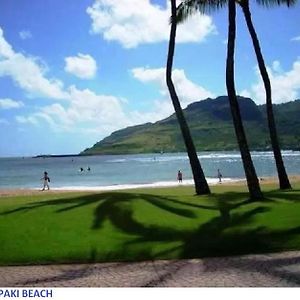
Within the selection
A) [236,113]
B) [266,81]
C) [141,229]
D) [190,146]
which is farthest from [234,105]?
[141,229]

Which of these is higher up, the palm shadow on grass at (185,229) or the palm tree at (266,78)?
the palm tree at (266,78)

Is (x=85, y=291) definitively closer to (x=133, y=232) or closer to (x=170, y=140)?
(x=133, y=232)

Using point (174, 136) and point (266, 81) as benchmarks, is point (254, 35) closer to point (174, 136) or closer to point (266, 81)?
point (266, 81)

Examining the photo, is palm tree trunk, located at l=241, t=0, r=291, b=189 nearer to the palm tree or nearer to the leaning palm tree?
the palm tree

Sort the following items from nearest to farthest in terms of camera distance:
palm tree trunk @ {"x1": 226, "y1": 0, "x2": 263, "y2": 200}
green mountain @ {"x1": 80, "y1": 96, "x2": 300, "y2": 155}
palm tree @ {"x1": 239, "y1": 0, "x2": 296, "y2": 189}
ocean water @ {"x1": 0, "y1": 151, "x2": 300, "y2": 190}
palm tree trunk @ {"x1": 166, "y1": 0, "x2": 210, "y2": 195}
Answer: palm tree trunk @ {"x1": 226, "y1": 0, "x2": 263, "y2": 200} < palm tree trunk @ {"x1": 166, "y1": 0, "x2": 210, "y2": 195} < palm tree @ {"x1": 239, "y1": 0, "x2": 296, "y2": 189} < ocean water @ {"x1": 0, "y1": 151, "x2": 300, "y2": 190} < green mountain @ {"x1": 80, "y1": 96, "x2": 300, "y2": 155}

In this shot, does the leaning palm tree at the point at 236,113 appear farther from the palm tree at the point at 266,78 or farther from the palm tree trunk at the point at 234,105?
the palm tree at the point at 266,78

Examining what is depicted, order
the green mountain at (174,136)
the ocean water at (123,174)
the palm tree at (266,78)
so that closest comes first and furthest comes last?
the palm tree at (266,78)
the ocean water at (123,174)
the green mountain at (174,136)

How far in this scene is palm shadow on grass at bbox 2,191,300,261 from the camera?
6422 millimetres

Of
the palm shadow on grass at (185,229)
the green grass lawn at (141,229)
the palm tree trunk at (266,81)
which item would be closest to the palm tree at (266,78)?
the palm tree trunk at (266,81)

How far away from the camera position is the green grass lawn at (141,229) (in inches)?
253

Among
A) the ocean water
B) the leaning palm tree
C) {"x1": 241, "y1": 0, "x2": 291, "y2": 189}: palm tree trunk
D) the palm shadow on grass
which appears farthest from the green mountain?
the palm shadow on grass

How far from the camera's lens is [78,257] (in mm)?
6297

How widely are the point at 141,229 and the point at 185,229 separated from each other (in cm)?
69

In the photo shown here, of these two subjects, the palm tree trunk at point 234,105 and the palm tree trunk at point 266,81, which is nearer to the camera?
the palm tree trunk at point 234,105
